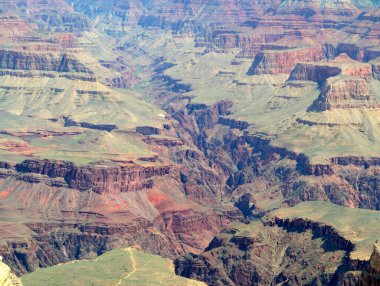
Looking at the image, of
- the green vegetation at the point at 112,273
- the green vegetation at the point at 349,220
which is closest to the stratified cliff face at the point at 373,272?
the green vegetation at the point at 349,220

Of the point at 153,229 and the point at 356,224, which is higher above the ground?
the point at 356,224

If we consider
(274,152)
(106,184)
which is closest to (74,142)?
(106,184)

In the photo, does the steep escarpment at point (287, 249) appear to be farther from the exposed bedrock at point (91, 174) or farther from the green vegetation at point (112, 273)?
the exposed bedrock at point (91, 174)

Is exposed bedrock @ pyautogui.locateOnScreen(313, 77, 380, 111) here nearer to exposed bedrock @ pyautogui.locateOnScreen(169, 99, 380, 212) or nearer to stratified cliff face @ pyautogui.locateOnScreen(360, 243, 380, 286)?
exposed bedrock @ pyautogui.locateOnScreen(169, 99, 380, 212)

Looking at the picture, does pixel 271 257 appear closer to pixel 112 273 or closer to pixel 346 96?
pixel 112 273

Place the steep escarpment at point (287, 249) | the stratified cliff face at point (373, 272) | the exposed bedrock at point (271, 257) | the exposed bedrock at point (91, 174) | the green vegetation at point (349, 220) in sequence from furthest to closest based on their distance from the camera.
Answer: the exposed bedrock at point (91, 174) < the exposed bedrock at point (271, 257) < the steep escarpment at point (287, 249) < the green vegetation at point (349, 220) < the stratified cliff face at point (373, 272)

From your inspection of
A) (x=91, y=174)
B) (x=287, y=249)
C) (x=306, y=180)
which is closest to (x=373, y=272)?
(x=287, y=249)

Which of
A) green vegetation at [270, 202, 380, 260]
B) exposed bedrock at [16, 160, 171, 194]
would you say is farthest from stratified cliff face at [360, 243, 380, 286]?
exposed bedrock at [16, 160, 171, 194]

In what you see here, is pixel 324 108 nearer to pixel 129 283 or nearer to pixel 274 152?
pixel 274 152
